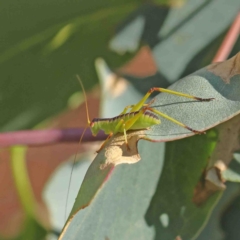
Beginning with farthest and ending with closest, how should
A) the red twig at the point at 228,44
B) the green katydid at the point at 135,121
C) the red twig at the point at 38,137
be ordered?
the red twig at the point at 228,44 → the red twig at the point at 38,137 → the green katydid at the point at 135,121

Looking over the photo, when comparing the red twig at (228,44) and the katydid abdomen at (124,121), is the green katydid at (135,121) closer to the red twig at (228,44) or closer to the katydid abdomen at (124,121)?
the katydid abdomen at (124,121)

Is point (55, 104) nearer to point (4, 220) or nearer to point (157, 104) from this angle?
point (157, 104)

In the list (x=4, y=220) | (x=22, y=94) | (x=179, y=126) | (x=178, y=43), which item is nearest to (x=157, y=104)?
(x=179, y=126)

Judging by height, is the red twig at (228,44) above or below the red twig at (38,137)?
below

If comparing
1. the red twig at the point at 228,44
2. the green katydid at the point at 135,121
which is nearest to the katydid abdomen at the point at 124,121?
the green katydid at the point at 135,121

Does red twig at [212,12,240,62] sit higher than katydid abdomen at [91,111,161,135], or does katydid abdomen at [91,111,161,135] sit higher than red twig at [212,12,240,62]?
katydid abdomen at [91,111,161,135]

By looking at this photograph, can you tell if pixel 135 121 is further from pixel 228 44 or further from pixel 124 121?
pixel 228 44

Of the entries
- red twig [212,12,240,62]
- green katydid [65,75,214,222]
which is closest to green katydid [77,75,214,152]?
green katydid [65,75,214,222]

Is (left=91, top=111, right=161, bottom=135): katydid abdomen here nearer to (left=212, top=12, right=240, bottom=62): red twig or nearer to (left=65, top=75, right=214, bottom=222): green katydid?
(left=65, top=75, right=214, bottom=222): green katydid

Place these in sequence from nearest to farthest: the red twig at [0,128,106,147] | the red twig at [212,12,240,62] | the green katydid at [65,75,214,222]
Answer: the green katydid at [65,75,214,222]
the red twig at [0,128,106,147]
the red twig at [212,12,240,62]

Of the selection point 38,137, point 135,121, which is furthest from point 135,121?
point 38,137
